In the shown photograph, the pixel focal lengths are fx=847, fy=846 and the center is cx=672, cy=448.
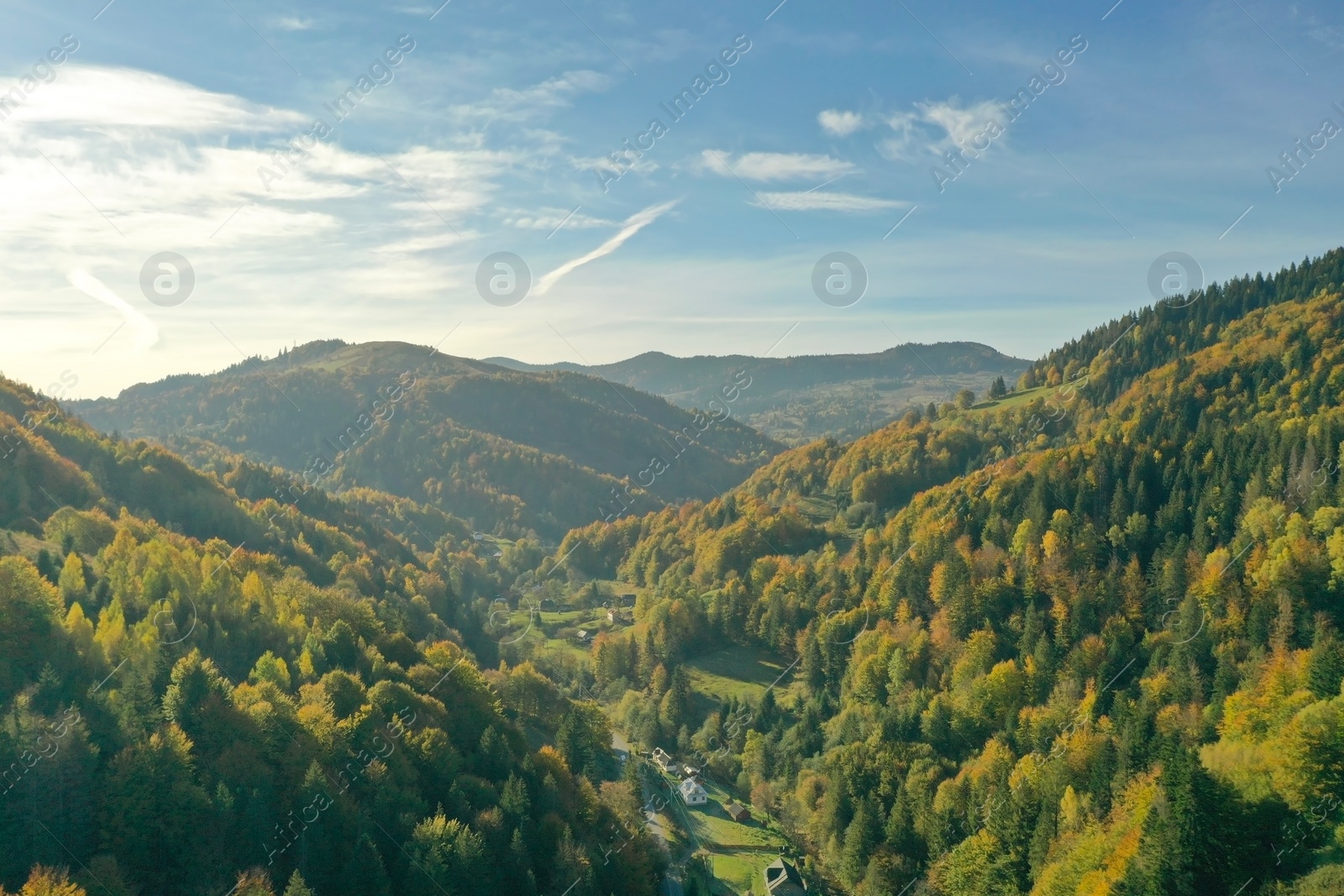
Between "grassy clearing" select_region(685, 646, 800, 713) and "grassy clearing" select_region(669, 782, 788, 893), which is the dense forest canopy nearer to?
"grassy clearing" select_region(685, 646, 800, 713)

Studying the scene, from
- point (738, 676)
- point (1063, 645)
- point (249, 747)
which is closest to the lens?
point (249, 747)

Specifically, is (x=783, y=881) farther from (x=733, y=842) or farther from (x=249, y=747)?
(x=249, y=747)

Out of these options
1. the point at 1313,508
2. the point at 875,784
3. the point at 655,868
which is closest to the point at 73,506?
the point at 655,868

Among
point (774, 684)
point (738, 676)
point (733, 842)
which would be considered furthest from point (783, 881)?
point (738, 676)

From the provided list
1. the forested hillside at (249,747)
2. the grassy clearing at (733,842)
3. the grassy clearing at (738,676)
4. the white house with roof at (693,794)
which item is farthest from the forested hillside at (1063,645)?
the forested hillside at (249,747)

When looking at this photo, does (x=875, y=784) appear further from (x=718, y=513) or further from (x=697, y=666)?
(x=718, y=513)

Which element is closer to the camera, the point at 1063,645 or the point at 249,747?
the point at 249,747

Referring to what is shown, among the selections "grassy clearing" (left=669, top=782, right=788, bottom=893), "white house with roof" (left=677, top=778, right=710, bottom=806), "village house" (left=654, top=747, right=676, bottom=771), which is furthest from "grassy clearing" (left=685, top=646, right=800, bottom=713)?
"grassy clearing" (left=669, top=782, right=788, bottom=893)
